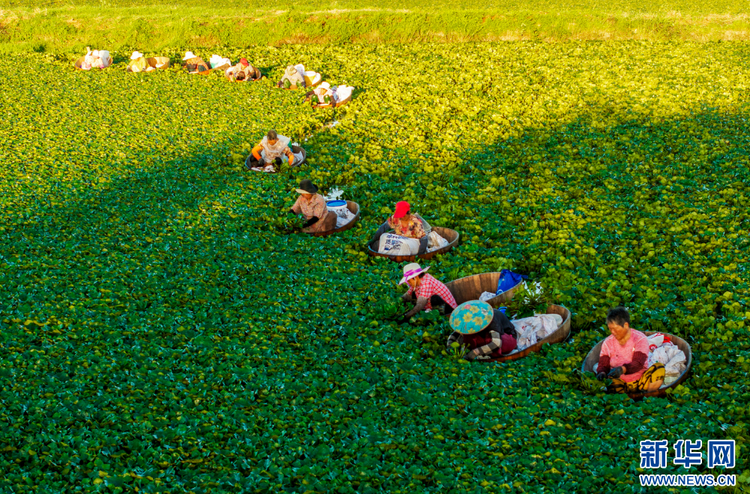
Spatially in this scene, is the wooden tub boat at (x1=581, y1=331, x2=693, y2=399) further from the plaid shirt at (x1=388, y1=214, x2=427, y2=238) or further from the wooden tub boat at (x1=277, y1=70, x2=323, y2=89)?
the wooden tub boat at (x1=277, y1=70, x2=323, y2=89)

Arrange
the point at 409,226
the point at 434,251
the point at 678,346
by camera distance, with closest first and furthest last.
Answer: the point at 678,346, the point at 434,251, the point at 409,226

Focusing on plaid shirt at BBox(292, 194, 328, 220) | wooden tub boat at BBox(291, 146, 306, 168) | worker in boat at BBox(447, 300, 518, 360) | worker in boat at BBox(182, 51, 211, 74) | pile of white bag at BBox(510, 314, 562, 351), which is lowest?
pile of white bag at BBox(510, 314, 562, 351)

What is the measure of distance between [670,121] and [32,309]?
15.3 meters

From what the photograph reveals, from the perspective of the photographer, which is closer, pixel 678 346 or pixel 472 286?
pixel 678 346

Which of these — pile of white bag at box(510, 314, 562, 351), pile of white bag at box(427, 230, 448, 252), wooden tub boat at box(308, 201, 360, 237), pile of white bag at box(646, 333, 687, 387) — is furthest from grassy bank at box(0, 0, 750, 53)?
pile of white bag at box(646, 333, 687, 387)

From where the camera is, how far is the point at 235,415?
6.88m

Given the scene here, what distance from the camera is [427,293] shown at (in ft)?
28.7

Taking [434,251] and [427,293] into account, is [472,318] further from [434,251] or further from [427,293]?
[434,251]

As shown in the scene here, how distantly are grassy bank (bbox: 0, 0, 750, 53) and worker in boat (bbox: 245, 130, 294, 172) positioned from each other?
12883 mm

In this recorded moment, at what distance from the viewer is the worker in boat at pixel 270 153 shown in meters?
14.2

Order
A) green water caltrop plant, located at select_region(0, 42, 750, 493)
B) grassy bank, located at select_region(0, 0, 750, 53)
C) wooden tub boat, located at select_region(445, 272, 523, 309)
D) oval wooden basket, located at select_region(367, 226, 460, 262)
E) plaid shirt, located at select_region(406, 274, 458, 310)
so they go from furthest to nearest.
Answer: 1. grassy bank, located at select_region(0, 0, 750, 53)
2. oval wooden basket, located at select_region(367, 226, 460, 262)
3. wooden tub boat, located at select_region(445, 272, 523, 309)
4. plaid shirt, located at select_region(406, 274, 458, 310)
5. green water caltrop plant, located at select_region(0, 42, 750, 493)

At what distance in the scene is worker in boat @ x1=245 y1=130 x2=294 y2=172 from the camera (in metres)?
14.2

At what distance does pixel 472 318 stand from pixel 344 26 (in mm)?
20937

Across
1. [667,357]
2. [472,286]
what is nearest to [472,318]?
[472,286]
